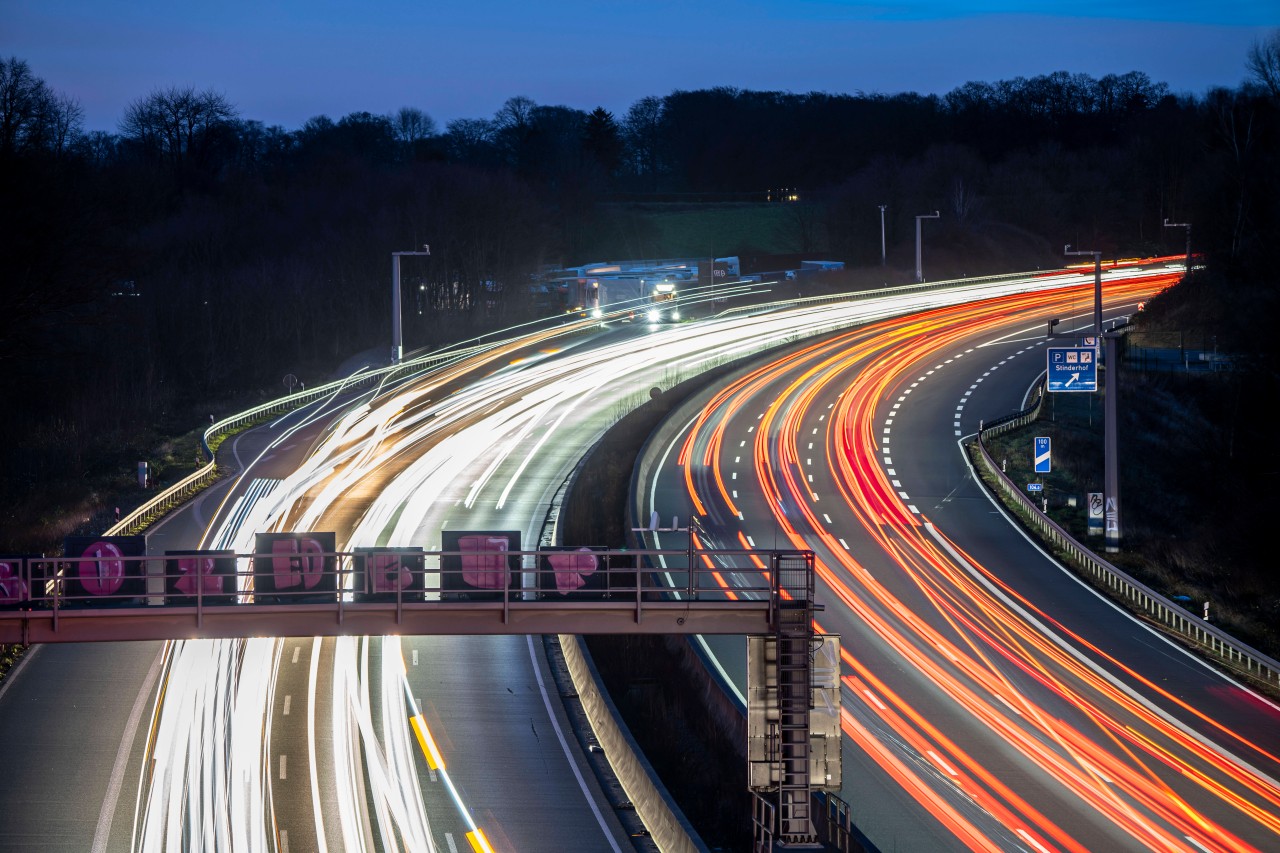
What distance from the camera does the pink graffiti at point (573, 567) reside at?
2161cm

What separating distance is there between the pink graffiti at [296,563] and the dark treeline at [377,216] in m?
24.0

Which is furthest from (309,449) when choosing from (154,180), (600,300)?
(154,180)

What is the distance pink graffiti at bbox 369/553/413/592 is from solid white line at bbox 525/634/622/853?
427 cm

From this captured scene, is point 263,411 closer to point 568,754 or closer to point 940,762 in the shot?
point 568,754

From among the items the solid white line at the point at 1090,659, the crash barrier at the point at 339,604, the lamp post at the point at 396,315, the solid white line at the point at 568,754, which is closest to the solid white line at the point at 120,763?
the crash barrier at the point at 339,604

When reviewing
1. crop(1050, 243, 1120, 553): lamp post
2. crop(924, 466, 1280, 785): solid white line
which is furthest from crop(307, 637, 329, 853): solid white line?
crop(1050, 243, 1120, 553): lamp post

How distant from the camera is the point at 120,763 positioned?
23.2 m

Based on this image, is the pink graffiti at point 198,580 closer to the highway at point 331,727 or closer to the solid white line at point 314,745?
the highway at point 331,727

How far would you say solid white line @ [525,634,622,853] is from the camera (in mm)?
20922

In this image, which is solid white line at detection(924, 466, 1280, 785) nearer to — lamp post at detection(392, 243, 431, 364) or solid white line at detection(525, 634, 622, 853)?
solid white line at detection(525, 634, 622, 853)

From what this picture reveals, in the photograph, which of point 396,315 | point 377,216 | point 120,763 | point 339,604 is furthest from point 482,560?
point 377,216

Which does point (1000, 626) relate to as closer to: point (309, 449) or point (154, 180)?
point (309, 449)

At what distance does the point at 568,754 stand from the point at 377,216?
8766cm

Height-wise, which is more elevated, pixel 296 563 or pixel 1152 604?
pixel 296 563
